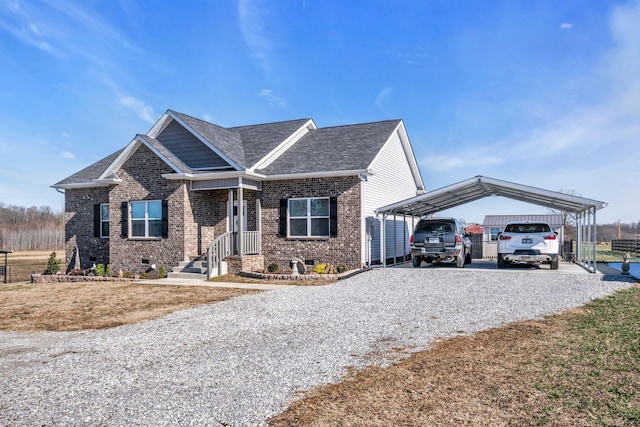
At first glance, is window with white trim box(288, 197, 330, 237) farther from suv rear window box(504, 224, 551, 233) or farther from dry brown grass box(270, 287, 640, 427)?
dry brown grass box(270, 287, 640, 427)

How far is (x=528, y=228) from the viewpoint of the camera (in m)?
16.3

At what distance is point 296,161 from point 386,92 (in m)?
5.94

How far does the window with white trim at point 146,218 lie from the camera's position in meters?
18.3

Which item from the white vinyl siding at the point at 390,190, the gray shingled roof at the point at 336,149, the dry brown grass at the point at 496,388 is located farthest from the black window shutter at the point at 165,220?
the dry brown grass at the point at 496,388

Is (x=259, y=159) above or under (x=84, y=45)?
under

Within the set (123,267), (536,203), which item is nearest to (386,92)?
(536,203)

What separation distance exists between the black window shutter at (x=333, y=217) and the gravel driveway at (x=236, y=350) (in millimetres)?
4977

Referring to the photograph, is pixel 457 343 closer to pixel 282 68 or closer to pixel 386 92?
pixel 282 68

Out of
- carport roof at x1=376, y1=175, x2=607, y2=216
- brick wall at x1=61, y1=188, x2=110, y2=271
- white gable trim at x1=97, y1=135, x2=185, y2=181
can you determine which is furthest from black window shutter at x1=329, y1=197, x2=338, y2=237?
brick wall at x1=61, y1=188, x2=110, y2=271

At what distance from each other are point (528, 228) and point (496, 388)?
13032 mm

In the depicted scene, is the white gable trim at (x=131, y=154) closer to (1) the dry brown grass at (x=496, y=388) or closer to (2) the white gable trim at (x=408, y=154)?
(2) the white gable trim at (x=408, y=154)

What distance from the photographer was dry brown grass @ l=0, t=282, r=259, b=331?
9.16m

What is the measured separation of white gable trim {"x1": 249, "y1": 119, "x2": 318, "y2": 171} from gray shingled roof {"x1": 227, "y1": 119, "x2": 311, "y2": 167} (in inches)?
5.6

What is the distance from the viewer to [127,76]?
56.7 ft
